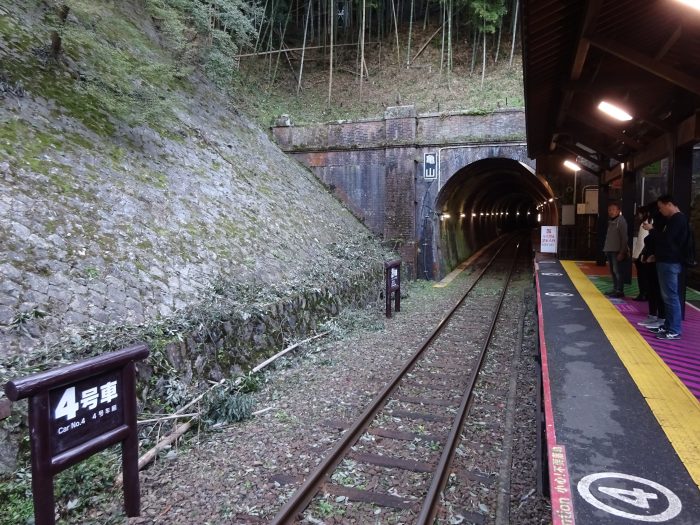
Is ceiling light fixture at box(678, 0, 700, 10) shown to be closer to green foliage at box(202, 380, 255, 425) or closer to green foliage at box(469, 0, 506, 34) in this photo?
green foliage at box(202, 380, 255, 425)

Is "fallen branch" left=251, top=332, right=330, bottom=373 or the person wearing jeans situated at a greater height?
the person wearing jeans

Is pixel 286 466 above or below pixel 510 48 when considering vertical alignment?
below

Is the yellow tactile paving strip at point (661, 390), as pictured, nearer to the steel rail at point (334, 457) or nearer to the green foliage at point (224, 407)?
the steel rail at point (334, 457)

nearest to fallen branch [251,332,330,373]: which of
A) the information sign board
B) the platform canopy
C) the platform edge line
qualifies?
the platform edge line

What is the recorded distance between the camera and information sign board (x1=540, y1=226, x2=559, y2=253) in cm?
1513

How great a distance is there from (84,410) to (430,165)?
14.2m

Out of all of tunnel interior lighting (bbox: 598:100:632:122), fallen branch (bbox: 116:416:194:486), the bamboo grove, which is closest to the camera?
fallen branch (bbox: 116:416:194:486)

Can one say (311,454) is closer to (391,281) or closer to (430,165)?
(391,281)

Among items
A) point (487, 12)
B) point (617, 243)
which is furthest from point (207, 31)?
point (487, 12)

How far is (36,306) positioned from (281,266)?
15.4ft

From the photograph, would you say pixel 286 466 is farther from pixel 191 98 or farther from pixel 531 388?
pixel 191 98

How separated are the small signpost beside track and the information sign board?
14357 mm

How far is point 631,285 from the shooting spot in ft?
31.4

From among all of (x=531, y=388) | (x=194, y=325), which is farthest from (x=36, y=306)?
(x=531, y=388)
